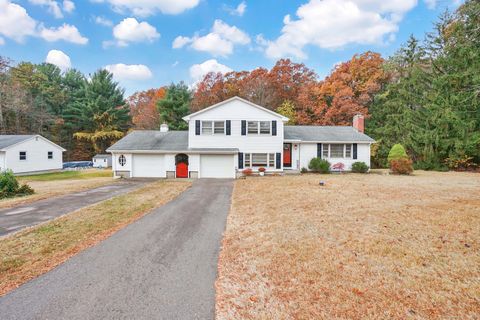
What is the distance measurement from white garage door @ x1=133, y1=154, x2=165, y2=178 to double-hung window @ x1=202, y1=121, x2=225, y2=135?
4250mm

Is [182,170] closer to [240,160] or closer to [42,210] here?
[240,160]

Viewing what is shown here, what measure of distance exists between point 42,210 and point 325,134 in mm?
20188

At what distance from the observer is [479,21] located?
33.0 feet

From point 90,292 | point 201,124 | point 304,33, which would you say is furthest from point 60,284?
point 304,33

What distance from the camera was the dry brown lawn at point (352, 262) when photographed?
3.12 metres

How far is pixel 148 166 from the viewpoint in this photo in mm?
18734

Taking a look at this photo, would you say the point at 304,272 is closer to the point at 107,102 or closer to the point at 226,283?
the point at 226,283

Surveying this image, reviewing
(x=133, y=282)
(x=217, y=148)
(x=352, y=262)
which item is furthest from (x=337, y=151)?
(x=133, y=282)

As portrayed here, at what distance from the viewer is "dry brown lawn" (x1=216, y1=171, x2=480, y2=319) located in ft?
10.2

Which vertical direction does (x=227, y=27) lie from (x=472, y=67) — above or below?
above

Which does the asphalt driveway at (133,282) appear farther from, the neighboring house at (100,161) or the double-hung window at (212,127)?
the neighboring house at (100,161)

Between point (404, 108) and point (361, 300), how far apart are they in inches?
1196

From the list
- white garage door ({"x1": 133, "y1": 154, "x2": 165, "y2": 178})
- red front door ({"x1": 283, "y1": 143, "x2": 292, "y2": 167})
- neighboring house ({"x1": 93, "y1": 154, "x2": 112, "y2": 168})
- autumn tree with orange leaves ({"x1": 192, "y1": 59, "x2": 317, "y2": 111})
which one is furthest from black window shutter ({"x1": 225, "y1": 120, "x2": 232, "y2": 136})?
neighboring house ({"x1": 93, "y1": 154, "x2": 112, "y2": 168})

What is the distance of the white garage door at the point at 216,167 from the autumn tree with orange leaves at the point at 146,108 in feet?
73.7
